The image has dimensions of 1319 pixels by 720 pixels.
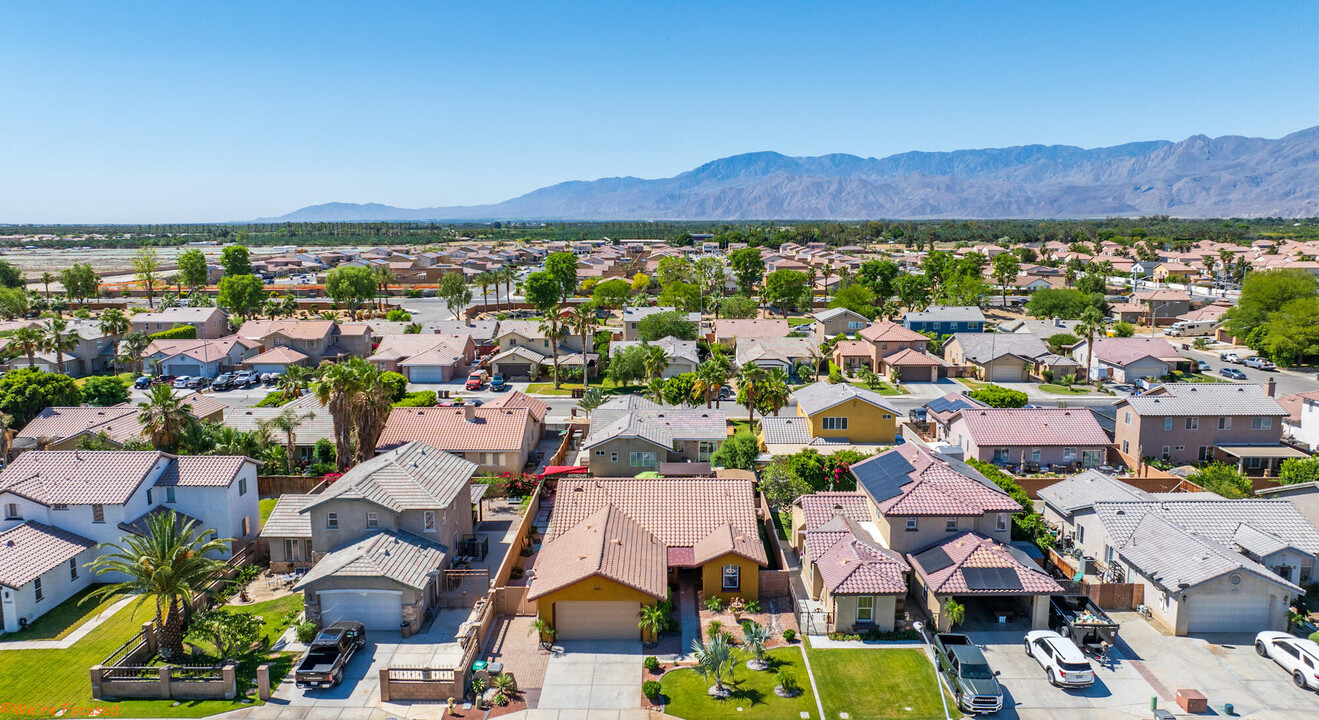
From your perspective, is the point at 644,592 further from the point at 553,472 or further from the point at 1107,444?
the point at 1107,444

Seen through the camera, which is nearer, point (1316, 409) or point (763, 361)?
point (1316, 409)

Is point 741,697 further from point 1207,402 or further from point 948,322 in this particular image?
point 948,322

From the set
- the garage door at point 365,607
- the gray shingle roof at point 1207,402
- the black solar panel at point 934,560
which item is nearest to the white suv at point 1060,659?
the black solar panel at point 934,560

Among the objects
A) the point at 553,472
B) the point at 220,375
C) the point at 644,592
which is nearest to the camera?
the point at 644,592

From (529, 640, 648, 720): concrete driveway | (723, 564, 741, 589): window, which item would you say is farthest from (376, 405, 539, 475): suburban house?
(529, 640, 648, 720): concrete driveway

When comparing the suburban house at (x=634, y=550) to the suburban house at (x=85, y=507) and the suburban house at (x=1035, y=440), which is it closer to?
the suburban house at (x=85, y=507)

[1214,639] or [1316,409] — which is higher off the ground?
[1316,409]

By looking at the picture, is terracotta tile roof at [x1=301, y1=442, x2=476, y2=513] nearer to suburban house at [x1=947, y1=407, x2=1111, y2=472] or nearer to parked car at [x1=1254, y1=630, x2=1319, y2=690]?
parked car at [x1=1254, y1=630, x2=1319, y2=690]

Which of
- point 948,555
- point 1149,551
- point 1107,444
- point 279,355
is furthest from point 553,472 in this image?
point 279,355
